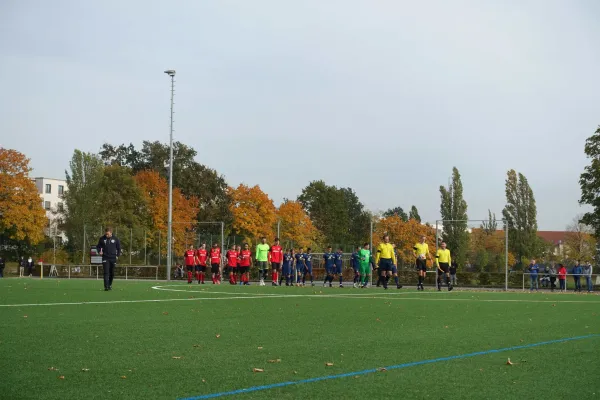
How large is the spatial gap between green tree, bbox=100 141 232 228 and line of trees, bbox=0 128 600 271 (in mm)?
116

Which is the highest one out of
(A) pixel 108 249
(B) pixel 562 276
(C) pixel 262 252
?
(A) pixel 108 249

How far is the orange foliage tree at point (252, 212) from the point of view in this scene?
3068 inches

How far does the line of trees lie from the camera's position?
6400cm

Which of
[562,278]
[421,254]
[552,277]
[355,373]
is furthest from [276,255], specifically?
[355,373]

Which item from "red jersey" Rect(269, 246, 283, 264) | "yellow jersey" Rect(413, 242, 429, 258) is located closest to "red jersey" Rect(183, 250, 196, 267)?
"red jersey" Rect(269, 246, 283, 264)

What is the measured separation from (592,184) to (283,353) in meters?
47.6

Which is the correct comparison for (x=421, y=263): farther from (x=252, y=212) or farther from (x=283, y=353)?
(x=252, y=212)

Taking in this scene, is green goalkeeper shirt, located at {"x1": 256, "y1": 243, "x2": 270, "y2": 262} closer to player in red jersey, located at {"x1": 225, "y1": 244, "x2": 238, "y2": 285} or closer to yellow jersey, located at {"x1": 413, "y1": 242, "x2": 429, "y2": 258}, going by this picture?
player in red jersey, located at {"x1": 225, "y1": 244, "x2": 238, "y2": 285}

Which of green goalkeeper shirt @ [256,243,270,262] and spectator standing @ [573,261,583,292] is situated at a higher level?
green goalkeeper shirt @ [256,243,270,262]

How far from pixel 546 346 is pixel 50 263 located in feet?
176

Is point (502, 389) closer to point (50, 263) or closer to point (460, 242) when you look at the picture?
point (460, 242)

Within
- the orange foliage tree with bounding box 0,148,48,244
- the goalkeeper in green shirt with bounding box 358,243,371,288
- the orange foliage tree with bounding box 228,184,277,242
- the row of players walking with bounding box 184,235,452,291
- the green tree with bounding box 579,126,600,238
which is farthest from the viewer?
the orange foliage tree with bounding box 228,184,277,242

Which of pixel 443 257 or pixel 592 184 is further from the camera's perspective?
pixel 592 184

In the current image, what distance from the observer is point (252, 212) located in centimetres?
7825
